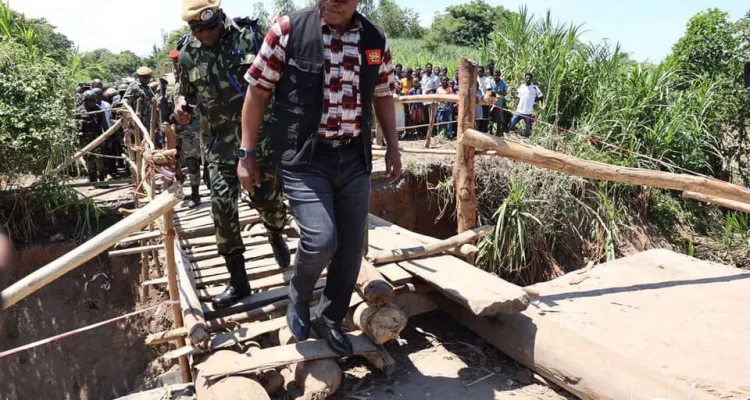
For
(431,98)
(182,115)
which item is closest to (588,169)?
(182,115)

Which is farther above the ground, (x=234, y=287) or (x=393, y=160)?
(x=393, y=160)

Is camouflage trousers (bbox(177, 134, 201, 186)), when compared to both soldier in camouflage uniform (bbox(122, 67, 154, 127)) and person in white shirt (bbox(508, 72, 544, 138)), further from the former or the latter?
person in white shirt (bbox(508, 72, 544, 138))

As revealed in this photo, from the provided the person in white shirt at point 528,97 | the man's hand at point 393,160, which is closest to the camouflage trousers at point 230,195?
the man's hand at point 393,160

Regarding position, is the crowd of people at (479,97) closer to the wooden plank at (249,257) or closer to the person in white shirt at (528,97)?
the person in white shirt at (528,97)

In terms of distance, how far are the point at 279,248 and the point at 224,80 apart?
1.23 meters

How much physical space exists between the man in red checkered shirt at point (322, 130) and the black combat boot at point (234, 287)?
742 millimetres

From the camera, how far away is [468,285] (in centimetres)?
328

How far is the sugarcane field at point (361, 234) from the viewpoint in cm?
264

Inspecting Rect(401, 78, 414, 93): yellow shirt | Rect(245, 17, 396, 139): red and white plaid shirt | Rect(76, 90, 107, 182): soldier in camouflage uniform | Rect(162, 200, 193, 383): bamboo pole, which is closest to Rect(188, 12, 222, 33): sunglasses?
Rect(245, 17, 396, 139): red and white plaid shirt

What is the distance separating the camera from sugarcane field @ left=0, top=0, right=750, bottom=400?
8.67 feet

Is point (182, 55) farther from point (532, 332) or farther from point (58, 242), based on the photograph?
point (58, 242)

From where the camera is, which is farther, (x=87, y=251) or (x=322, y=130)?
(x=322, y=130)

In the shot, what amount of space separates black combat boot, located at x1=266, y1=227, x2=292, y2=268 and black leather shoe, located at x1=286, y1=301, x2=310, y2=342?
0.95m

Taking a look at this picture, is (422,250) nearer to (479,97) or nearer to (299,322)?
(299,322)
